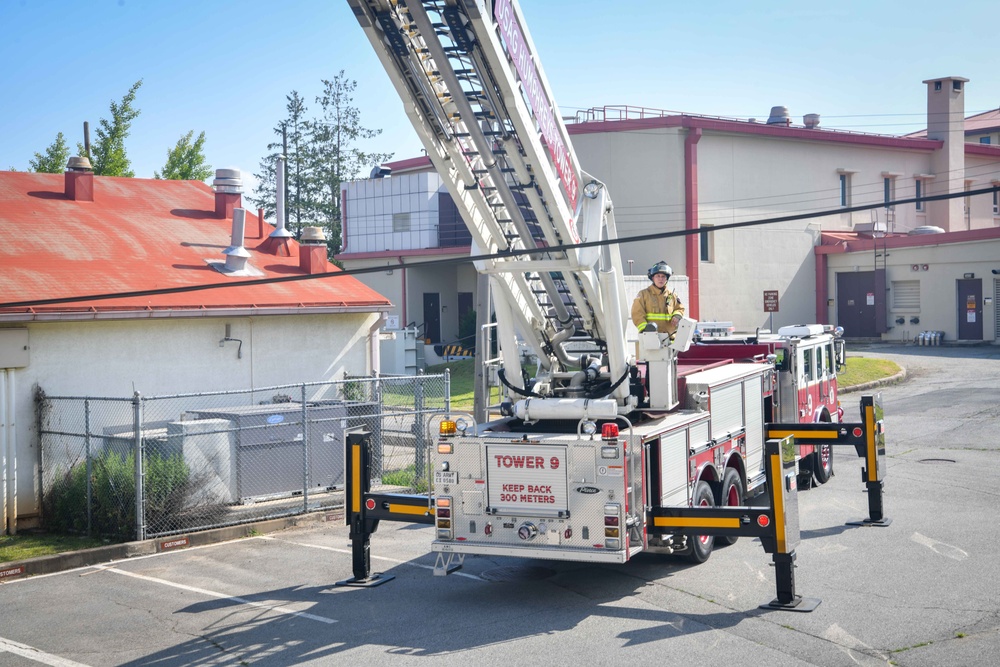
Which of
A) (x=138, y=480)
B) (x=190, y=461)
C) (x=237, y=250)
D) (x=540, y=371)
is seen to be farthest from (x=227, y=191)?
(x=540, y=371)

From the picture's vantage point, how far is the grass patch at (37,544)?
12.3 m

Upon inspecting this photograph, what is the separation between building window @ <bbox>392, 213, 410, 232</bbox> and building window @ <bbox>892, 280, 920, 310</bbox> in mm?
20322

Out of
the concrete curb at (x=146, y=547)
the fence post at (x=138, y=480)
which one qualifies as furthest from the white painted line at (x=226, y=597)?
the fence post at (x=138, y=480)

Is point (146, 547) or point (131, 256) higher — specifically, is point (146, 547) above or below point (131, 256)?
below

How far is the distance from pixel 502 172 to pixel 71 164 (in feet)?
42.4

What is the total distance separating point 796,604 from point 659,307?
136 inches

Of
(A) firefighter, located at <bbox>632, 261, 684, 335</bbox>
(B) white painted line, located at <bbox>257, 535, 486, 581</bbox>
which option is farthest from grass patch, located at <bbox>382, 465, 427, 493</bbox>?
(A) firefighter, located at <bbox>632, 261, 684, 335</bbox>

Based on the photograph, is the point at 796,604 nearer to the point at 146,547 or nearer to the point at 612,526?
the point at 612,526

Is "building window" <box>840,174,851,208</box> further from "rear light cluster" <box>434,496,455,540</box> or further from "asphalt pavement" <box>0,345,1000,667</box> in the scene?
"rear light cluster" <box>434,496,455,540</box>

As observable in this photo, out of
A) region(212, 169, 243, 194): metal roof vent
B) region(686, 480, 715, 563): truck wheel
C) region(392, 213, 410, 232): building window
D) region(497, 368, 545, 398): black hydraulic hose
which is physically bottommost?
region(686, 480, 715, 563): truck wheel

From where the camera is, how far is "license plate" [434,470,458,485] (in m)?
9.94

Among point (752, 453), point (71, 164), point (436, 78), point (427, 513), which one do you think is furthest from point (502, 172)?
point (71, 164)

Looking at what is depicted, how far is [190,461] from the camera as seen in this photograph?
14039 millimetres

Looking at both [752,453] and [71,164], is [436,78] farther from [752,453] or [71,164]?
[71,164]
